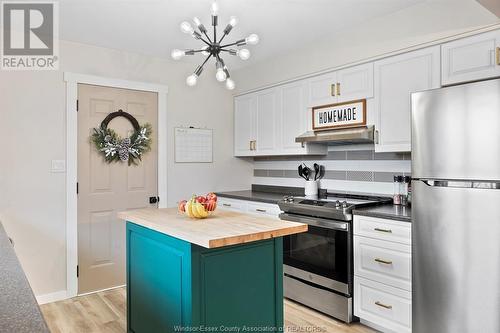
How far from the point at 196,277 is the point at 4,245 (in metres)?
0.88

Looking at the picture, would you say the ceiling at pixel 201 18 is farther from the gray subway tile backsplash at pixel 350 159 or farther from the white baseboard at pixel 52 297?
the white baseboard at pixel 52 297

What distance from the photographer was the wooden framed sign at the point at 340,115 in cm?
315

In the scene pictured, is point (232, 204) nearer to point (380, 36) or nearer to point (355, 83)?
point (355, 83)

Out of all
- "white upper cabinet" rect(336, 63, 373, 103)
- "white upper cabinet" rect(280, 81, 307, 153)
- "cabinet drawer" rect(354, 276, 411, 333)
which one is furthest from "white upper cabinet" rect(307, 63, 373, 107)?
"cabinet drawer" rect(354, 276, 411, 333)

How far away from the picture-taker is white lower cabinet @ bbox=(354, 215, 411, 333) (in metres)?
2.48

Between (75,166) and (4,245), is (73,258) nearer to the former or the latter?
(75,166)

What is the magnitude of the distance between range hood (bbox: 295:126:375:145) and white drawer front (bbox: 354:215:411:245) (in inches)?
28.2

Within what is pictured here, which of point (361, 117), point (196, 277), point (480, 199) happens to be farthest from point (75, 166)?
point (480, 199)

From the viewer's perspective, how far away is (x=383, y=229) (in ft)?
8.52

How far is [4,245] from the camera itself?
5.27ft

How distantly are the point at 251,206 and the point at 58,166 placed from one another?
1.91m

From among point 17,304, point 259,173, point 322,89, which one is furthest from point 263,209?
point 17,304

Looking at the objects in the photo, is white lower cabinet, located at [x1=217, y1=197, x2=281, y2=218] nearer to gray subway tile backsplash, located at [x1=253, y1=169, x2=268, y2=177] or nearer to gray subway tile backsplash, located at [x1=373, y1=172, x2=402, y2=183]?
gray subway tile backsplash, located at [x1=253, y1=169, x2=268, y2=177]

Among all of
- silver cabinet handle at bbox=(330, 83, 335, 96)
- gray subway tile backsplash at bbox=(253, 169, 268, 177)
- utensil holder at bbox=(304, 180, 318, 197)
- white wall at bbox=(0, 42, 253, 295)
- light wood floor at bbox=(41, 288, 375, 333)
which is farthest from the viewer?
gray subway tile backsplash at bbox=(253, 169, 268, 177)
